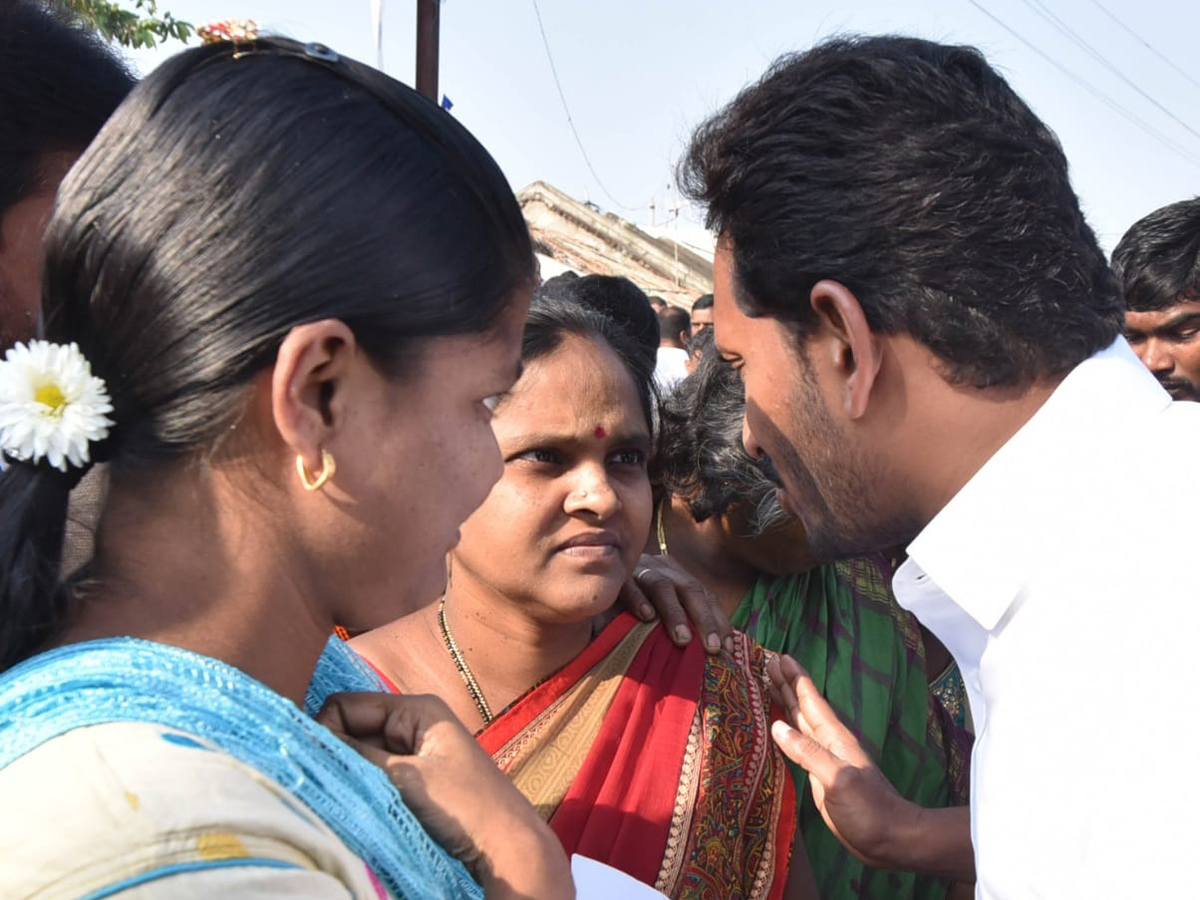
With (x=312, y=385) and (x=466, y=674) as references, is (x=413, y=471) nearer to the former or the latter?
(x=312, y=385)

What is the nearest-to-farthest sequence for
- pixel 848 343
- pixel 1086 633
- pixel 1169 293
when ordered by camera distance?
pixel 1086 633, pixel 848 343, pixel 1169 293

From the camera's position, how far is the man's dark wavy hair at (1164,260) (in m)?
3.96

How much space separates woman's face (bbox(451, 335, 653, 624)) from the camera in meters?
2.22

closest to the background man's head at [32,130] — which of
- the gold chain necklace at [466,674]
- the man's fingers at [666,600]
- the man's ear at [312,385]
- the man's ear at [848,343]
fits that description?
the man's ear at [312,385]

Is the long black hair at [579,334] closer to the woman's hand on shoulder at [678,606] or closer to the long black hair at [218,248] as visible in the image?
the woman's hand on shoulder at [678,606]

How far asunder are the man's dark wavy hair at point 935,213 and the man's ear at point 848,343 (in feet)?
0.07

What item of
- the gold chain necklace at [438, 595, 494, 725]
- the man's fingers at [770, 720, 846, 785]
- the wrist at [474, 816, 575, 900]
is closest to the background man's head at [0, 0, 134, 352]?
the gold chain necklace at [438, 595, 494, 725]

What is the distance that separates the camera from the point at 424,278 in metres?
1.14

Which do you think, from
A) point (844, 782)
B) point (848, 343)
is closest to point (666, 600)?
point (844, 782)

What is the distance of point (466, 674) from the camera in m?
2.30

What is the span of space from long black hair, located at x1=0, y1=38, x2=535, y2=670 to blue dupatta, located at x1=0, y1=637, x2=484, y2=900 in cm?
14

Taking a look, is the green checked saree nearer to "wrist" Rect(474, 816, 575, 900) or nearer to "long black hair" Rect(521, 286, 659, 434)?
"long black hair" Rect(521, 286, 659, 434)

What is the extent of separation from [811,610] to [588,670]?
3.07 ft

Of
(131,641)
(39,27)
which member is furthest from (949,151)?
(39,27)
